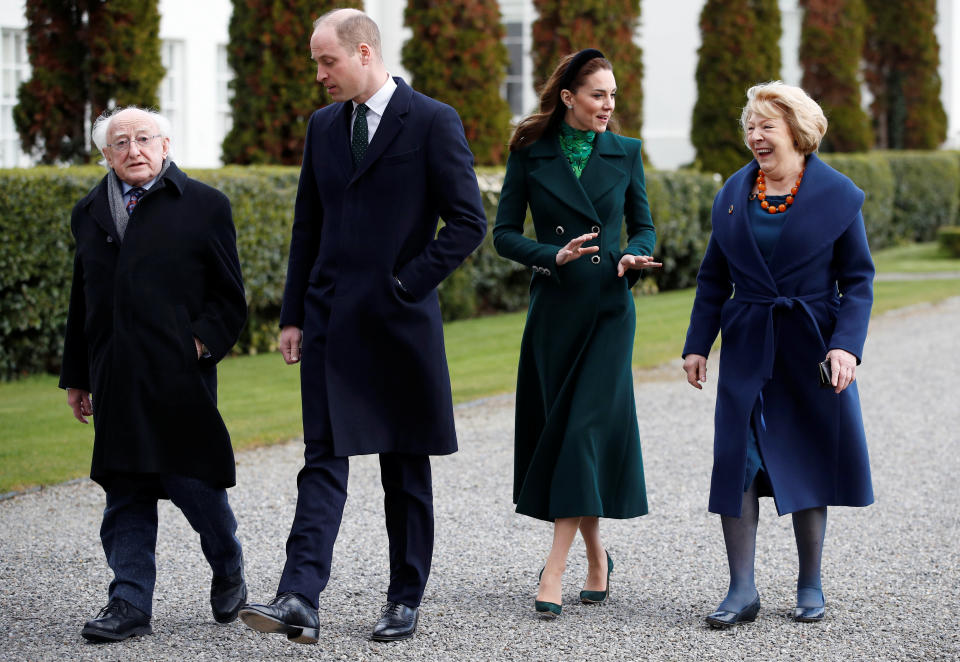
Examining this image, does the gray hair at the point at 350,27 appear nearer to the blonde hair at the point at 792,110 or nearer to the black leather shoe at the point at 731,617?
the blonde hair at the point at 792,110

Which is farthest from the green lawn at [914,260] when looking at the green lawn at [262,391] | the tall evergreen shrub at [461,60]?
the tall evergreen shrub at [461,60]

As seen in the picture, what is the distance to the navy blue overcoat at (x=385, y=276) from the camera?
13.3ft

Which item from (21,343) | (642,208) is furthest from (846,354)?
(21,343)

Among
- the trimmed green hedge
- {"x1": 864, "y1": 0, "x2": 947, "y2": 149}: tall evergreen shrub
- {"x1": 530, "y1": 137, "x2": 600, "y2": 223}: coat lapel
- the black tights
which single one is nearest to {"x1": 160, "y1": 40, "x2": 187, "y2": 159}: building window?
the trimmed green hedge

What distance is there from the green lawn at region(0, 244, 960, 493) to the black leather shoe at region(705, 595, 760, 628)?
369 centimetres

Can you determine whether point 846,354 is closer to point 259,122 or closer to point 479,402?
point 479,402

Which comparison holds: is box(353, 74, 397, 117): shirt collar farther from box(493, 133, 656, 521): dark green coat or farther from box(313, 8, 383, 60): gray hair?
box(493, 133, 656, 521): dark green coat

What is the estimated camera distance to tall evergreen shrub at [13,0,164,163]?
38.1ft

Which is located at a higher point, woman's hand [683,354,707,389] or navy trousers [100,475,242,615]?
woman's hand [683,354,707,389]

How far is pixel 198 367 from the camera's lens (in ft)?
13.9

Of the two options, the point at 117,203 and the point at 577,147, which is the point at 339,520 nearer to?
the point at 117,203

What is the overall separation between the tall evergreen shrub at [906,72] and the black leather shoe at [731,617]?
2518 cm

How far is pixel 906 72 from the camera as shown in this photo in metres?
27.8

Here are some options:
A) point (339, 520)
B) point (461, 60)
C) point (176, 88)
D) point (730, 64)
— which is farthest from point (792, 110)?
point (730, 64)
